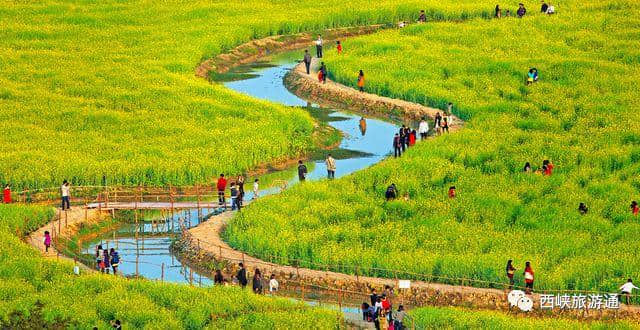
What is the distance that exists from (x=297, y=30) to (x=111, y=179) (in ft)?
103

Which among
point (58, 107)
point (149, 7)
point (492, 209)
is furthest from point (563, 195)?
point (149, 7)

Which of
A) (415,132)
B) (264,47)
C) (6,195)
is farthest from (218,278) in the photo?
(264,47)

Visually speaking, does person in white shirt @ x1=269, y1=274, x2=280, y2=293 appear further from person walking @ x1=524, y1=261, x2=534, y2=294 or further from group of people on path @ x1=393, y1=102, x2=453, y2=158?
group of people on path @ x1=393, y1=102, x2=453, y2=158

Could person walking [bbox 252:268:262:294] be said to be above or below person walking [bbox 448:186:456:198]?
below

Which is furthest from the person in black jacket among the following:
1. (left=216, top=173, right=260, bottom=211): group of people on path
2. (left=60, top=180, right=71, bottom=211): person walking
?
(left=60, top=180, right=71, bottom=211): person walking

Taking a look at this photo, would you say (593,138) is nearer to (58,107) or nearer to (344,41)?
(58,107)

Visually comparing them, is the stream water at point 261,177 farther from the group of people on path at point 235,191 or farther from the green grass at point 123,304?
the green grass at point 123,304

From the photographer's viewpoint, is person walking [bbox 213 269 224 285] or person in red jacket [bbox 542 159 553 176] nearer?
person walking [bbox 213 269 224 285]

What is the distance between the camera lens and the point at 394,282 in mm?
42625

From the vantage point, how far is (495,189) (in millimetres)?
49344

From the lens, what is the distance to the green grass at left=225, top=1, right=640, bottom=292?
43656mm

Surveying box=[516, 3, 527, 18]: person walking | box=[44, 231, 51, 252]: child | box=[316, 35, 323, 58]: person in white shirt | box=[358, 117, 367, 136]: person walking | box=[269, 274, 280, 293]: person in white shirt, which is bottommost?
box=[269, 274, 280, 293]: person in white shirt

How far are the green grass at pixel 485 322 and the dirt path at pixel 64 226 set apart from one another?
11.0 meters

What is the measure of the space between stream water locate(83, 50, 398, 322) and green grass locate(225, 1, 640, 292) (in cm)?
216
